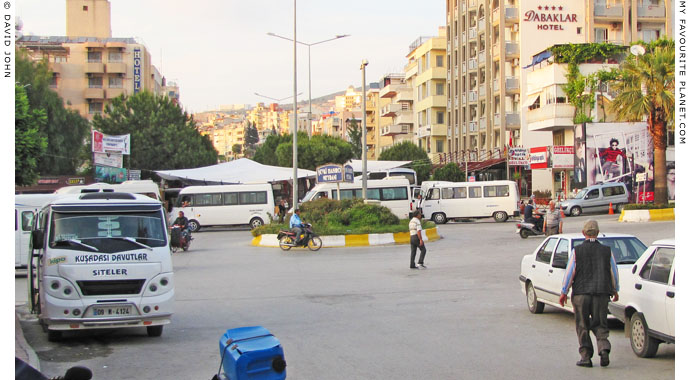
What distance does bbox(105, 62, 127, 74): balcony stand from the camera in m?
80.6

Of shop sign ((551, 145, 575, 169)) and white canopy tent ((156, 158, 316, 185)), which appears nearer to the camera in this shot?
white canopy tent ((156, 158, 316, 185))

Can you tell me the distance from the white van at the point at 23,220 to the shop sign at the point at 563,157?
3615 cm

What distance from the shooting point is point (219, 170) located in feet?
162

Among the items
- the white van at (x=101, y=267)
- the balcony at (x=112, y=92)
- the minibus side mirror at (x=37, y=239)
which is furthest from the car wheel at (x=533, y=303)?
the balcony at (x=112, y=92)

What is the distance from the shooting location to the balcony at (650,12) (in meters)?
57.1

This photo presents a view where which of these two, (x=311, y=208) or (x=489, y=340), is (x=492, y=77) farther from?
(x=489, y=340)

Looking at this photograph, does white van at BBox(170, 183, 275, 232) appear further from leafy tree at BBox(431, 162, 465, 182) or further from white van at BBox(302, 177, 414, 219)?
leafy tree at BBox(431, 162, 465, 182)

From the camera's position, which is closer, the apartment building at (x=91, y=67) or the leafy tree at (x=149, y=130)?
the leafy tree at (x=149, y=130)

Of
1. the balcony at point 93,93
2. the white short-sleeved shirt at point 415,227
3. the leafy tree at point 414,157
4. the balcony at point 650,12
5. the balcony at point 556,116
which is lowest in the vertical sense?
the white short-sleeved shirt at point 415,227

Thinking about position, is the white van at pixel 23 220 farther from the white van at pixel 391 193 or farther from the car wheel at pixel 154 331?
the white van at pixel 391 193

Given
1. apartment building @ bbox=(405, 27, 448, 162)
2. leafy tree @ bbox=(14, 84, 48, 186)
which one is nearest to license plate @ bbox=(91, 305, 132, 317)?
leafy tree @ bbox=(14, 84, 48, 186)

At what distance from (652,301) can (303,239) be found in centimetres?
1845

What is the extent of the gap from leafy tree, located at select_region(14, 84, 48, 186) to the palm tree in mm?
27782

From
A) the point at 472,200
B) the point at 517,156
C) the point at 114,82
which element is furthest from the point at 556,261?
the point at 114,82
